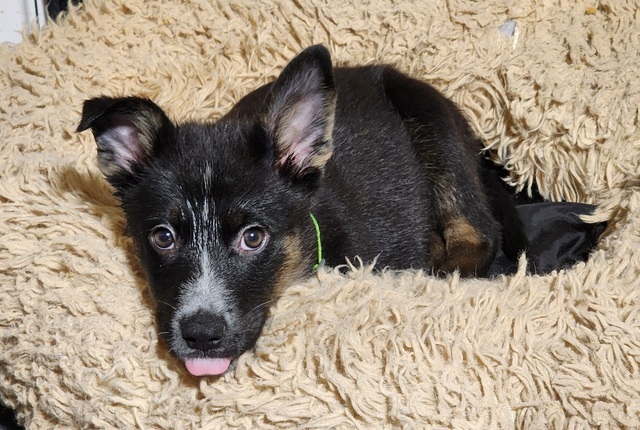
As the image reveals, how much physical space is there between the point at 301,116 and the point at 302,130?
55 millimetres

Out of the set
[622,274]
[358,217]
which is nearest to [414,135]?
[358,217]

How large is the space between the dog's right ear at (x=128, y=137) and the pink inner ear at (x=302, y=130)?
0.45 metres

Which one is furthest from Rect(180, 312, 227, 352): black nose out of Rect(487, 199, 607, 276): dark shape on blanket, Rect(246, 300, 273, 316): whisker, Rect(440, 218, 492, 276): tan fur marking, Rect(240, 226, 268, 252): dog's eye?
Rect(487, 199, 607, 276): dark shape on blanket

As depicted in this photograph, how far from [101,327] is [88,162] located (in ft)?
3.83

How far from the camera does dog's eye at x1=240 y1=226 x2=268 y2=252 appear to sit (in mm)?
2801

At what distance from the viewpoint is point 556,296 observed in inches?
111

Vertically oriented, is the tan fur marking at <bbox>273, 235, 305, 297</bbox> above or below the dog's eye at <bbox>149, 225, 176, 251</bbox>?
below

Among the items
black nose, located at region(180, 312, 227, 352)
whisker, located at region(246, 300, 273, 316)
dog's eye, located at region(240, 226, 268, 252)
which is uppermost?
dog's eye, located at region(240, 226, 268, 252)

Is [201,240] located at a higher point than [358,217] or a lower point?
higher

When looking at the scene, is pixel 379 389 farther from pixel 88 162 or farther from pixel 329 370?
pixel 88 162

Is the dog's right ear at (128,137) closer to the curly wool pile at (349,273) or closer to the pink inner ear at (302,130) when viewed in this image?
the curly wool pile at (349,273)

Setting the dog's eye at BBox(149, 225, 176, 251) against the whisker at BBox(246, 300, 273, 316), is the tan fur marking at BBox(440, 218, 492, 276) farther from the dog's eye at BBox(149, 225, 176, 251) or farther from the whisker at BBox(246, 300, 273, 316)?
the dog's eye at BBox(149, 225, 176, 251)

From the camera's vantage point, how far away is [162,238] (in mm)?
2805

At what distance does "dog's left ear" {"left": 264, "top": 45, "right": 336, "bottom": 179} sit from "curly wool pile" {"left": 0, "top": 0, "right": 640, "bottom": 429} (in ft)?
1.51
